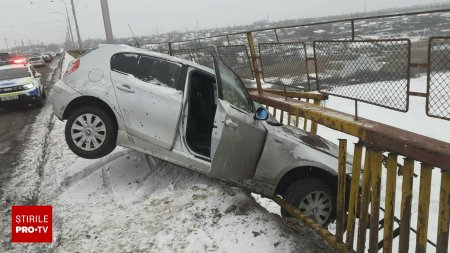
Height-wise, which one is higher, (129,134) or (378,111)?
(129,134)

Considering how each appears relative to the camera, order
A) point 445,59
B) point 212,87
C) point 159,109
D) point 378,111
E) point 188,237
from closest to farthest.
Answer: point 445,59
point 188,237
point 159,109
point 212,87
point 378,111

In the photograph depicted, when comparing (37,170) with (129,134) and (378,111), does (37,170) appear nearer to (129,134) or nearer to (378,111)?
(129,134)

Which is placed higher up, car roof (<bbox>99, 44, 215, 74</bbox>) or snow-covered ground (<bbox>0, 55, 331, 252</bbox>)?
car roof (<bbox>99, 44, 215, 74</bbox>)

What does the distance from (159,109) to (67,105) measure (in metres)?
1.45

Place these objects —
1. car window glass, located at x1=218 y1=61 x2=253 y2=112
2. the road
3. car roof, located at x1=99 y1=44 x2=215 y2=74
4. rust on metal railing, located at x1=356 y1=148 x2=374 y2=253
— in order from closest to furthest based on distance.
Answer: rust on metal railing, located at x1=356 y1=148 x2=374 y2=253 → car window glass, located at x1=218 y1=61 x2=253 y2=112 → car roof, located at x1=99 y1=44 x2=215 y2=74 → the road

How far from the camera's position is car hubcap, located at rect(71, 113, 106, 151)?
17.3 feet

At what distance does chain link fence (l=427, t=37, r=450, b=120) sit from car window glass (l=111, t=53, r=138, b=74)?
368 cm

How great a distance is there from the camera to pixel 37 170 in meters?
6.21

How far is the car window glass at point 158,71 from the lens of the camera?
5215 mm

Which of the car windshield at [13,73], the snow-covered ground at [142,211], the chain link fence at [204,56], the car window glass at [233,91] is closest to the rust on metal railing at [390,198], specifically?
the snow-covered ground at [142,211]

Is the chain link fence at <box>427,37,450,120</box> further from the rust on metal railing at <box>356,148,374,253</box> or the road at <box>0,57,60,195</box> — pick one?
the road at <box>0,57,60,195</box>

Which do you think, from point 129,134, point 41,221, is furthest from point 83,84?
point 41,221

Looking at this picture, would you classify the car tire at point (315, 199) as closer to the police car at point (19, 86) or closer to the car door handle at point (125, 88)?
the car door handle at point (125, 88)

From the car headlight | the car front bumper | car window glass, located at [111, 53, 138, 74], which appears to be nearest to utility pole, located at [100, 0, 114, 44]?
the car headlight
